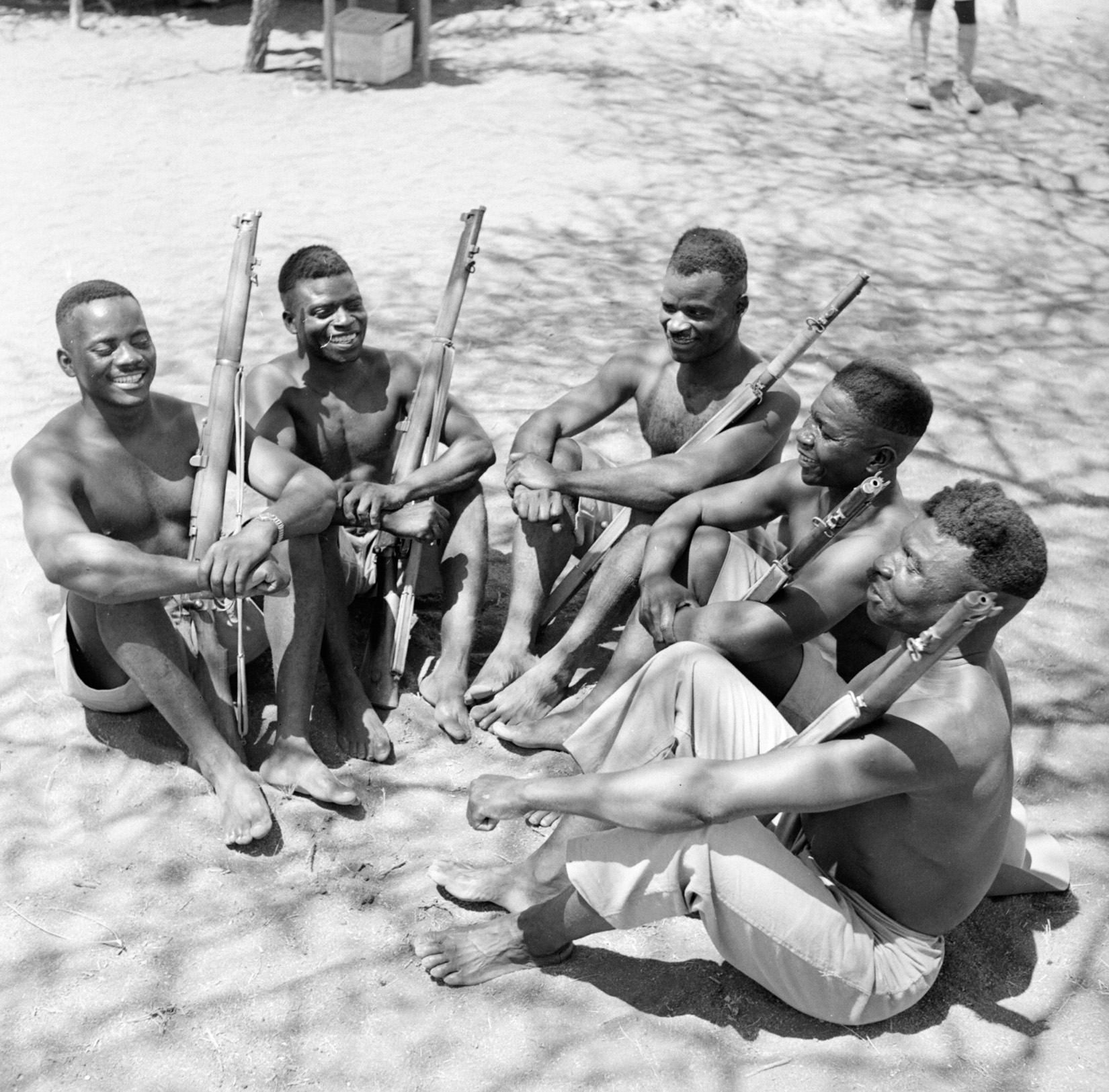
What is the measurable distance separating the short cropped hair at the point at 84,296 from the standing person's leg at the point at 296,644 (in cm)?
76

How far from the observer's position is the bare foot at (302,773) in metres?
3.29

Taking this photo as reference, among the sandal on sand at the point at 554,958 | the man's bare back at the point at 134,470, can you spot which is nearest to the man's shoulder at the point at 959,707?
the sandal on sand at the point at 554,958

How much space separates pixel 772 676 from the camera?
315 centimetres

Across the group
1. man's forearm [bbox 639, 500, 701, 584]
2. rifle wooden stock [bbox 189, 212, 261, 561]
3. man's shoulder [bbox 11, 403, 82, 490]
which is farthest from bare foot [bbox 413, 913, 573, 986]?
man's shoulder [bbox 11, 403, 82, 490]

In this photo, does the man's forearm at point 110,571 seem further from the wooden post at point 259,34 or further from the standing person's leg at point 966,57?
the standing person's leg at point 966,57

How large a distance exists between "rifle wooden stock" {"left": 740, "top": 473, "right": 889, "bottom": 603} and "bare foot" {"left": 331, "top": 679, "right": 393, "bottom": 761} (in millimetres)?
1074

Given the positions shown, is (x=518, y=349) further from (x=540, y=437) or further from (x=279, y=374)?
(x=279, y=374)

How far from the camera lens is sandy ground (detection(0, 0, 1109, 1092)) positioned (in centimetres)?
274

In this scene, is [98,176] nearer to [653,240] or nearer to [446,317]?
[653,240]

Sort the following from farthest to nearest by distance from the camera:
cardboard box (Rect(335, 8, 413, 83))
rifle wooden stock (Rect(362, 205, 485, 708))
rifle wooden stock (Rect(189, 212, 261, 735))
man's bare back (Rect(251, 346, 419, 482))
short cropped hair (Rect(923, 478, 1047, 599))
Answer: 1. cardboard box (Rect(335, 8, 413, 83))
2. man's bare back (Rect(251, 346, 419, 482))
3. rifle wooden stock (Rect(362, 205, 485, 708))
4. rifle wooden stock (Rect(189, 212, 261, 735))
5. short cropped hair (Rect(923, 478, 1047, 599))

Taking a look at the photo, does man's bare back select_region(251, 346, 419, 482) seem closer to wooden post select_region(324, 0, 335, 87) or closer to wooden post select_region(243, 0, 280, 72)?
wooden post select_region(324, 0, 335, 87)

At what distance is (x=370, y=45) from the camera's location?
9.32 metres

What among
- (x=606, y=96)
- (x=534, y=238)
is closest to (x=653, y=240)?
(x=534, y=238)

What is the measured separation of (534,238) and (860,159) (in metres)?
2.44
